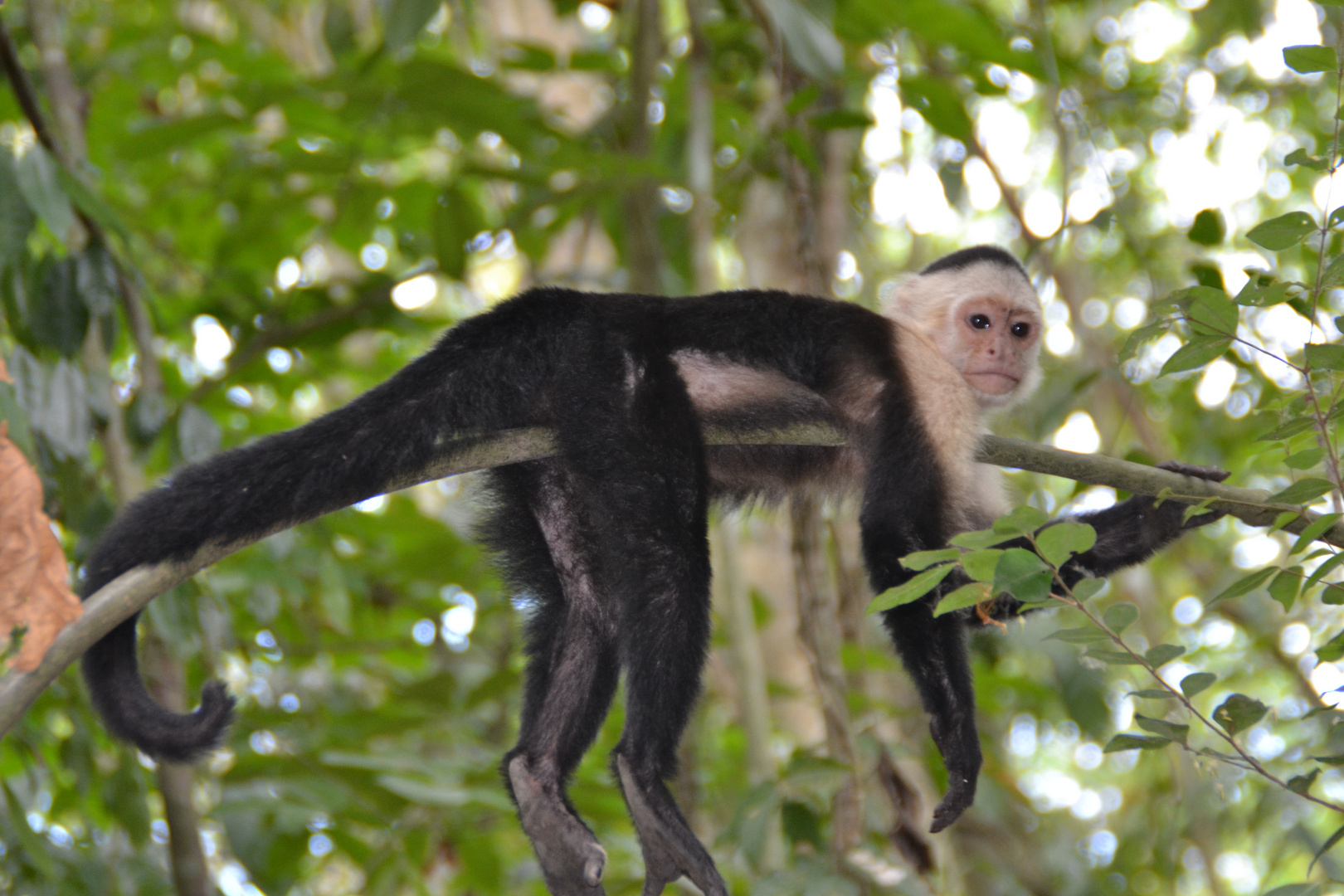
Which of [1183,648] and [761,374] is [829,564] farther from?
[1183,648]

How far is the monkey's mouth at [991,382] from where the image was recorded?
2996 millimetres

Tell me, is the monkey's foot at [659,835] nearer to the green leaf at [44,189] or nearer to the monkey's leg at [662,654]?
the monkey's leg at [662,654]

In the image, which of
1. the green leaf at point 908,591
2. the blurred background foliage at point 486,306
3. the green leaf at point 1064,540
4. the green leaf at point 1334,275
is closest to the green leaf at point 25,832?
the blurred background foliage at point 486,306

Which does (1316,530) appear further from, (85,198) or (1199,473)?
(85,198)

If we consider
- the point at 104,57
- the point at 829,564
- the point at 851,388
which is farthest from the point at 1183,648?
the point at 104,57

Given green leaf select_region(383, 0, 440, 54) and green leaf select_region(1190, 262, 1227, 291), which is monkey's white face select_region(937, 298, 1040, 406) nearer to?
green leaf select_region(1190, 262, 1227, 291)

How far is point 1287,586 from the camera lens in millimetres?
1694

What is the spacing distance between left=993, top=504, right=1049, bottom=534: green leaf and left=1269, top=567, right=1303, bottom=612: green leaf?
1.47 feet

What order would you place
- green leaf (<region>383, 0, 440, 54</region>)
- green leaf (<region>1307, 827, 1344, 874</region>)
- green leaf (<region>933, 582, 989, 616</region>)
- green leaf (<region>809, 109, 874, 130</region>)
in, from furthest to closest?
green leaf (<region>809, 109, 874, 130</region>) → green leaf (<region>383, 0, 440, 54</region>) → green leaf (<region>933, 582, 989, 616</region>) → green leaf (<region>1307, 827, 1344, 874</region>)

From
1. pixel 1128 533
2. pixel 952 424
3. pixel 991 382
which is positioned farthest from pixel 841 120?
pixel 1128 533

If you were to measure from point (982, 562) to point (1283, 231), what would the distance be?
651 millimetres

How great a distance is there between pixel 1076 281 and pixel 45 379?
4310 mm

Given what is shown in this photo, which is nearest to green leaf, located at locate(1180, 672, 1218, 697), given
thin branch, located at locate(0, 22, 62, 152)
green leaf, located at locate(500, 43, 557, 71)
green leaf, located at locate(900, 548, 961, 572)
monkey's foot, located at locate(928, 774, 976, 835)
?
green leaf, located at locate(900, 548, 961, 572)

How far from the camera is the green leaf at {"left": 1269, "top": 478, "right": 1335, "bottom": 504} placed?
1601 mm
